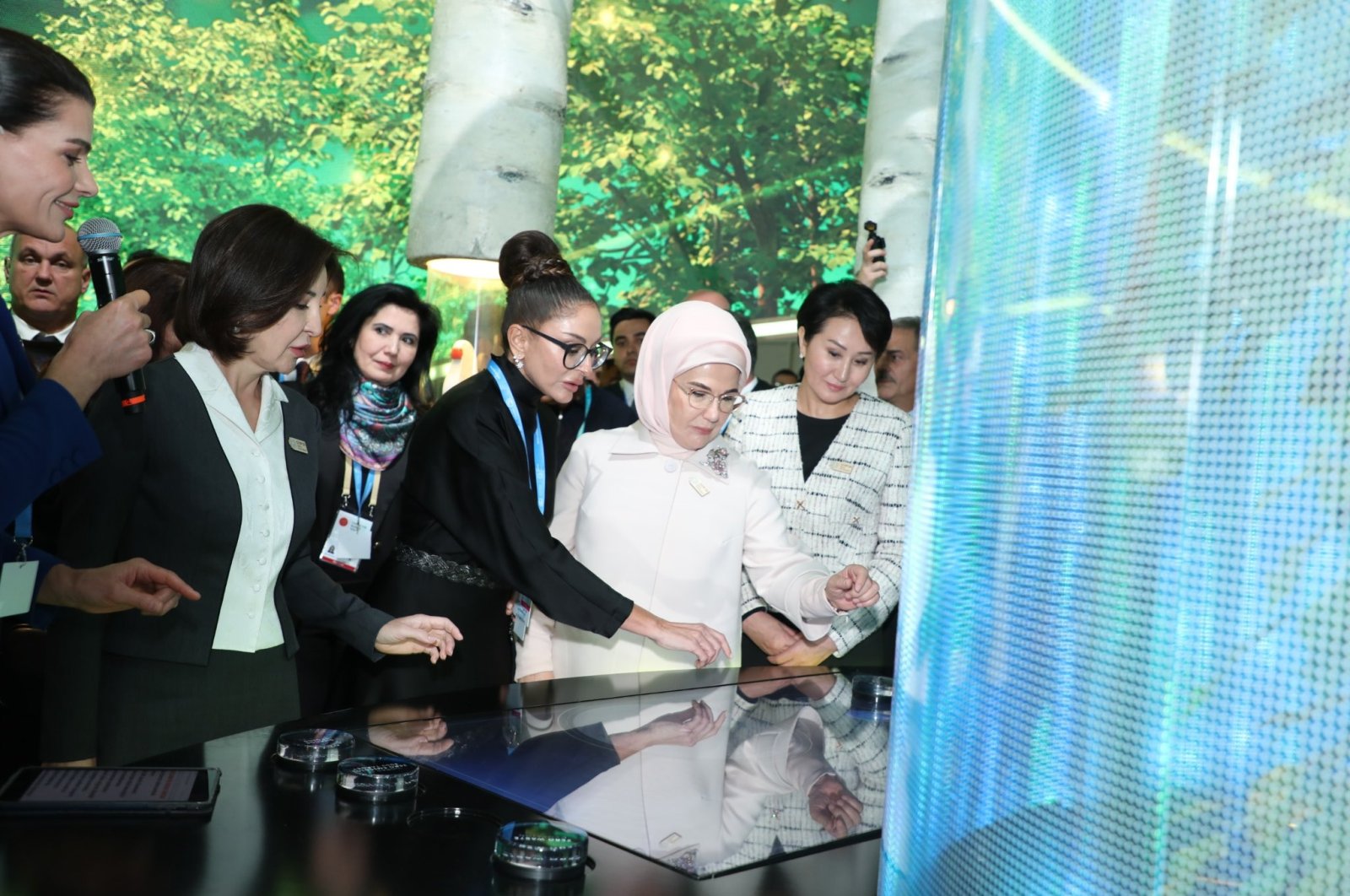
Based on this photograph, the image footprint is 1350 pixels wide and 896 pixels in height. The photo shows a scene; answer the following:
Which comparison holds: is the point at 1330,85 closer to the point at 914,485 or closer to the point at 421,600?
the point at 914,485

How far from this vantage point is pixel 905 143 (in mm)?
5461

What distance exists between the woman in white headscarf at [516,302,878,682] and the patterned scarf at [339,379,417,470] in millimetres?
975

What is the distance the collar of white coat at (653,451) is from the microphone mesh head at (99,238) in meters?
1.09

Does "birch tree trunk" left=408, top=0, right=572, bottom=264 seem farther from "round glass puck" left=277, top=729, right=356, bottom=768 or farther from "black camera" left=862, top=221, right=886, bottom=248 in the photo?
"round glass puck" left=277, top=729, right=356, bottom=768

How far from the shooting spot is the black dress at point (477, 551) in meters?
2.50

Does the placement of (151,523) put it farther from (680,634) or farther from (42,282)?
(42,282)

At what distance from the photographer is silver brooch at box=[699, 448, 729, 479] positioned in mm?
2697

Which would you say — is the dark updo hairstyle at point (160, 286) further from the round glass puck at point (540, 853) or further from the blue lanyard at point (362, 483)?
the round glass puck at point (540, 853)

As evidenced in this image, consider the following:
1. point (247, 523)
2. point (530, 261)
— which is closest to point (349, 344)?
point (530, 261)

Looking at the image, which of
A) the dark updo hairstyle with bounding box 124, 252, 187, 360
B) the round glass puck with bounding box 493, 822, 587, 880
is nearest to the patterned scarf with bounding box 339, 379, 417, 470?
the dark updo hairstyle with bounding box 124, 252, 187, 360

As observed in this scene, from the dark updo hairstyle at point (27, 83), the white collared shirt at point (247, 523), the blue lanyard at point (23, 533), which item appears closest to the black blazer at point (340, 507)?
the white collared shirt at point (247, 523)

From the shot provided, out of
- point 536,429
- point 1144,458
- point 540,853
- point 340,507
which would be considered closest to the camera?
point 1144,458

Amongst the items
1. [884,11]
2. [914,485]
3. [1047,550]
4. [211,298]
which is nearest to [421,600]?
[211,298]

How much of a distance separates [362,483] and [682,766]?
6.91 feet
